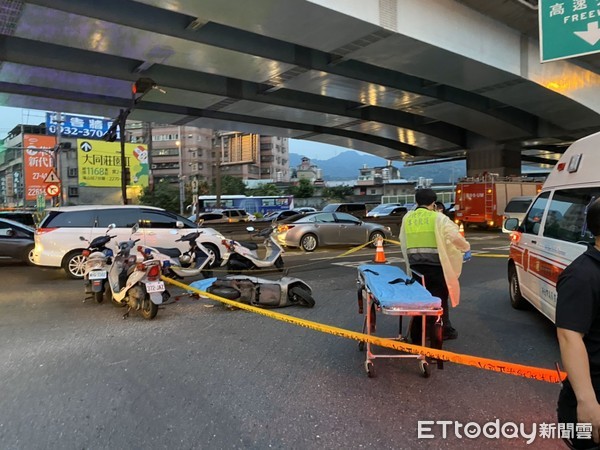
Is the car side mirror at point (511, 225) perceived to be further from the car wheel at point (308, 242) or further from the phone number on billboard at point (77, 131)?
the phone number on billboard at point (77, 131)

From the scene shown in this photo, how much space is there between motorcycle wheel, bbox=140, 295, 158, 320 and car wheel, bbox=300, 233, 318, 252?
9512mm

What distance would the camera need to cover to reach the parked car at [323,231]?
15750mm

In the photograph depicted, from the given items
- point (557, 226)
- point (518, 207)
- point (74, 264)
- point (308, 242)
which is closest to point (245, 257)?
point (74, 264)

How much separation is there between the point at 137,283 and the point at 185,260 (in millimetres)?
2760

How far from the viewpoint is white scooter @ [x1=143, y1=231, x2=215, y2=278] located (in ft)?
25.2

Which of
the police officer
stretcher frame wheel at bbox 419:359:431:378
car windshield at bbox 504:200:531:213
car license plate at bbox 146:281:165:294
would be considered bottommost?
stretcher frame wheel at bbox 419:359:431:378

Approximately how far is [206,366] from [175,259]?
4037 millimetres

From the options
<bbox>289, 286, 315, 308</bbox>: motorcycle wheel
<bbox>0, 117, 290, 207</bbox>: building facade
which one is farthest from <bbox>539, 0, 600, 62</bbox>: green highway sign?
<bbox>0, 117, 290, 207</bbox>: building facade

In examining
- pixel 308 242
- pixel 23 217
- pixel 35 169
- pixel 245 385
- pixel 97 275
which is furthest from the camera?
pixel 35 169

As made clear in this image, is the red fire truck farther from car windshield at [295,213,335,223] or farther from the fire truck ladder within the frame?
car windshield at [295,213,335,223]

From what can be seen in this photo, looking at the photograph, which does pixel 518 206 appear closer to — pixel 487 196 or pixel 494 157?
pixel 487 196

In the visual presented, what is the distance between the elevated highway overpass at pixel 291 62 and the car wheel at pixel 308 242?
5.96 m

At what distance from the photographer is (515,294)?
21.8 feet

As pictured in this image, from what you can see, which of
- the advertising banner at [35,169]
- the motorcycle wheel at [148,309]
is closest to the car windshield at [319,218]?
the motorcycle wheel at [148,309]
